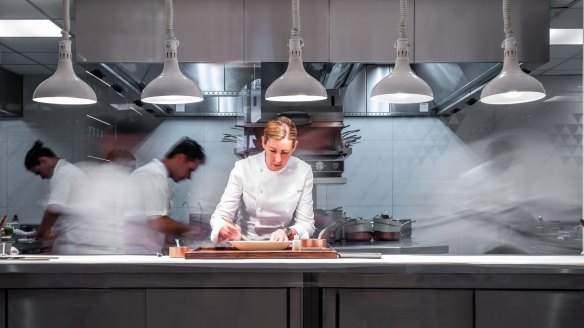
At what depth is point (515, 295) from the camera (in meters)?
2.88

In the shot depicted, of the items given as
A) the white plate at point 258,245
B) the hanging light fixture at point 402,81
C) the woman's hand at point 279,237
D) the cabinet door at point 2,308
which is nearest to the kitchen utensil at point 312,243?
the woman's hand at point 279,237

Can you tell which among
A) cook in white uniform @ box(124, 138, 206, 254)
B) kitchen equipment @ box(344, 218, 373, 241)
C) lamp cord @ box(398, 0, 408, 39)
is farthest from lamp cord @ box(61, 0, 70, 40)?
kitchen equipment @ box(344, 218, 373, 241)

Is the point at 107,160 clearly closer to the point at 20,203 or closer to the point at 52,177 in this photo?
the point at 52,177

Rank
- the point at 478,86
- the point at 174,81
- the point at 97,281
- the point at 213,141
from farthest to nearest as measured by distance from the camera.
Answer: the point at 213,141 → the point at 478,86 → the point at 174,81 → the point at 97,281

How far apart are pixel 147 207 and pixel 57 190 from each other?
2.77 feet

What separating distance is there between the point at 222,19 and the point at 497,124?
2.67 meters

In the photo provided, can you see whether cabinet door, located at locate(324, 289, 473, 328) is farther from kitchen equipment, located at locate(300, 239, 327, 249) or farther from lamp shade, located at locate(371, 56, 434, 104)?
lamp shade, located at locate(371, 56, 434, 104)

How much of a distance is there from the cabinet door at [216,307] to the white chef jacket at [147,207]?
281cm

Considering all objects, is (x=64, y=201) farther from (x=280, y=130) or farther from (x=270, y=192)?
(x=280, y=130)

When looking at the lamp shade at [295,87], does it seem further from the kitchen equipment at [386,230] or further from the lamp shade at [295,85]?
the kitchen equipment at [386,230]

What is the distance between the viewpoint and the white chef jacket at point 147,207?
5.68 meters

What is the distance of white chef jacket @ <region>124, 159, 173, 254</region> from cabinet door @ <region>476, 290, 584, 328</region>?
3404mm

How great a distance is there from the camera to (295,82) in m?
3.50

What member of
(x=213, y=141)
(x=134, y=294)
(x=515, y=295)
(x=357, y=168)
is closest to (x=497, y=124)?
(x=357, y=168)
